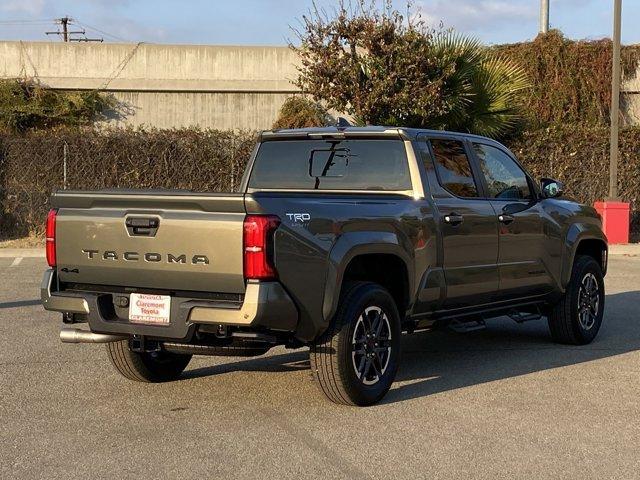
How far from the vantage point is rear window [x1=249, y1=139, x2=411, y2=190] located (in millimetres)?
7133

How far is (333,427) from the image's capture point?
227 inches

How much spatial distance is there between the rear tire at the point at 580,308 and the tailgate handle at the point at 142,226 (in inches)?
168

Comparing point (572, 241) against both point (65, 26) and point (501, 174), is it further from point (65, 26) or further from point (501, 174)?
point (65, 26)

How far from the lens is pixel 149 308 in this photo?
5809 millimetres

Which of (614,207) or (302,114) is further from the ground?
(302,114)

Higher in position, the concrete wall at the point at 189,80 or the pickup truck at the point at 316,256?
the concrete wall at the point at 189,80

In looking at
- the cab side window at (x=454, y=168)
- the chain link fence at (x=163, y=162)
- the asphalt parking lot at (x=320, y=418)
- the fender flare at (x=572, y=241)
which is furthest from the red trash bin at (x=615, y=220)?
the cab side window at (x=454, y=168)

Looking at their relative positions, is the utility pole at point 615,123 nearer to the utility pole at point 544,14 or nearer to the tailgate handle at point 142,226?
the utility pole at point 544,14

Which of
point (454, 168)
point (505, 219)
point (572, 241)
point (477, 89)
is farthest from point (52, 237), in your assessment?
point (477, 89)

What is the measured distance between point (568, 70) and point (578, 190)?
7.03 m

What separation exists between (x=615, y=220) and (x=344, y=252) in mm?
15152

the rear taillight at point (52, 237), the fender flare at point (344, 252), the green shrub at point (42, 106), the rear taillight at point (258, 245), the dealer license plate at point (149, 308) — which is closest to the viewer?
the rear taillight at point (258, 245)

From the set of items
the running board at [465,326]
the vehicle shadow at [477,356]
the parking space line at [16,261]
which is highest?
the running board at [465,326]

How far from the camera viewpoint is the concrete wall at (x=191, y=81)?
25.1 metres
